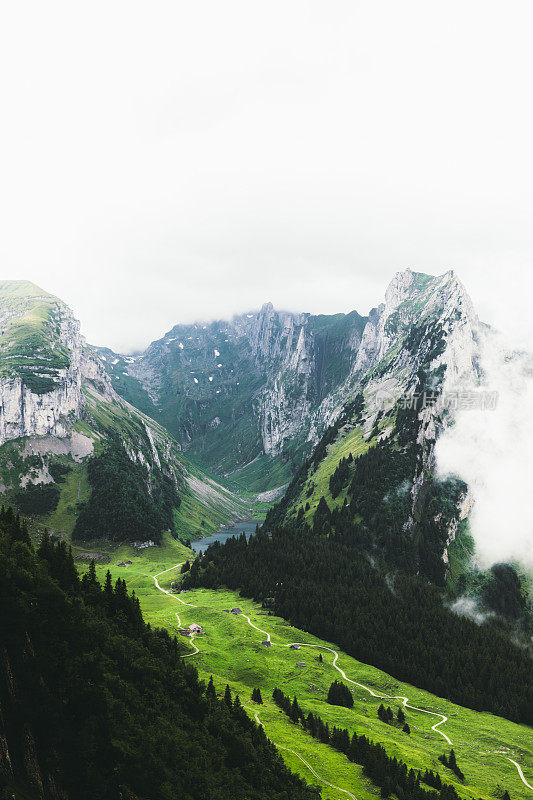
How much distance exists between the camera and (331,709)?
99250mm

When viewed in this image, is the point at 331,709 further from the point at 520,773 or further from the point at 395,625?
the point at 395,625

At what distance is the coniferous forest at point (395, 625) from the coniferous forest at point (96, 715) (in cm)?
8917

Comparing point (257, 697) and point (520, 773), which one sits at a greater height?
point (257, 697)

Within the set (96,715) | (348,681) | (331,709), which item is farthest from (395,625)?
(96,715)

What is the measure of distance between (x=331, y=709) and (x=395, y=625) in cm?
6371

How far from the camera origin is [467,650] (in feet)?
479

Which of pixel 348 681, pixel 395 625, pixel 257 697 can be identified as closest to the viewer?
pixel 257 697

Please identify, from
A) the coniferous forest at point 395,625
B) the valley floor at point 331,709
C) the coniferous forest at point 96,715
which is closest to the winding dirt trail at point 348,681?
the valley floor at point 331,709

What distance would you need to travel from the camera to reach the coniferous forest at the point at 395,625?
133125mm

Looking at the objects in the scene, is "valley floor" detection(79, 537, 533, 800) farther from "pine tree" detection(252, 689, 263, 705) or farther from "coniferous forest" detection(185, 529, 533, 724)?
"coniferous forest" detection(185, 529, 533, 724)

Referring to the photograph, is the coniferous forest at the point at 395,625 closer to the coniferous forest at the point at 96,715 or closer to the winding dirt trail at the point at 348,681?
the winding dirt trail at the point at 348,681

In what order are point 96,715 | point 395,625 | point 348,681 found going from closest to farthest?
1. point 96,715
2. point 348,681
3. point 395,625

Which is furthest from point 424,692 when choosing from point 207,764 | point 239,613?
point 207,764

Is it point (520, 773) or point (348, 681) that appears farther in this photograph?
point (348, 681)
